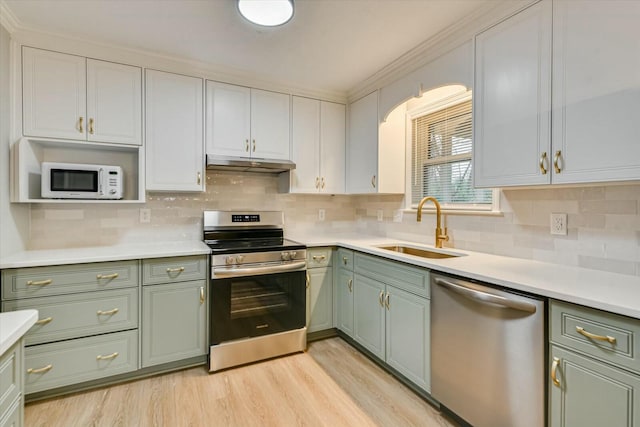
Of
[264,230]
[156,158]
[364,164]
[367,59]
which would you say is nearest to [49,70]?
[156,158]

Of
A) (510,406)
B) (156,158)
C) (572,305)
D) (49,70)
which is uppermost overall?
(49,70)

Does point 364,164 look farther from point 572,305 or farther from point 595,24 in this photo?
point 572,305

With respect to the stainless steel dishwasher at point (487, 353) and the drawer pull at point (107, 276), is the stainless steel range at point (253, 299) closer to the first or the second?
the drawer pull at point (107, 276)

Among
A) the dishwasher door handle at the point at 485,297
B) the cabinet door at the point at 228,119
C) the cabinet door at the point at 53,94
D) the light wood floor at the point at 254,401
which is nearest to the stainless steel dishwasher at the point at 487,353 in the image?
the dishwasher door handle at the point at 485,297

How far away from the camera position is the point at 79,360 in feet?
6.59

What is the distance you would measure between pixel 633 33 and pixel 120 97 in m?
2.95

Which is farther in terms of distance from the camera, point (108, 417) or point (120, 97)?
point (120, 97)

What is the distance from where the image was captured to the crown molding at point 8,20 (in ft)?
6.06

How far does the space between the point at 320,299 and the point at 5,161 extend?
2411 mm

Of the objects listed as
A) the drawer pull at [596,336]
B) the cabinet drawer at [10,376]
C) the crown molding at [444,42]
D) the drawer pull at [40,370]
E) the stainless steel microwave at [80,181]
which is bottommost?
the drawer pull at [40,370]

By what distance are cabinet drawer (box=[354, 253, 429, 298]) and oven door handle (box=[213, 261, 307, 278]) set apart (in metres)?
Answer: 0.49

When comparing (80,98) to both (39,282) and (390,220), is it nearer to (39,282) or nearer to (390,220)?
(39,282)

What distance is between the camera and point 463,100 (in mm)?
2391

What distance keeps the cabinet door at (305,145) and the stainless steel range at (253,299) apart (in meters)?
0.68
